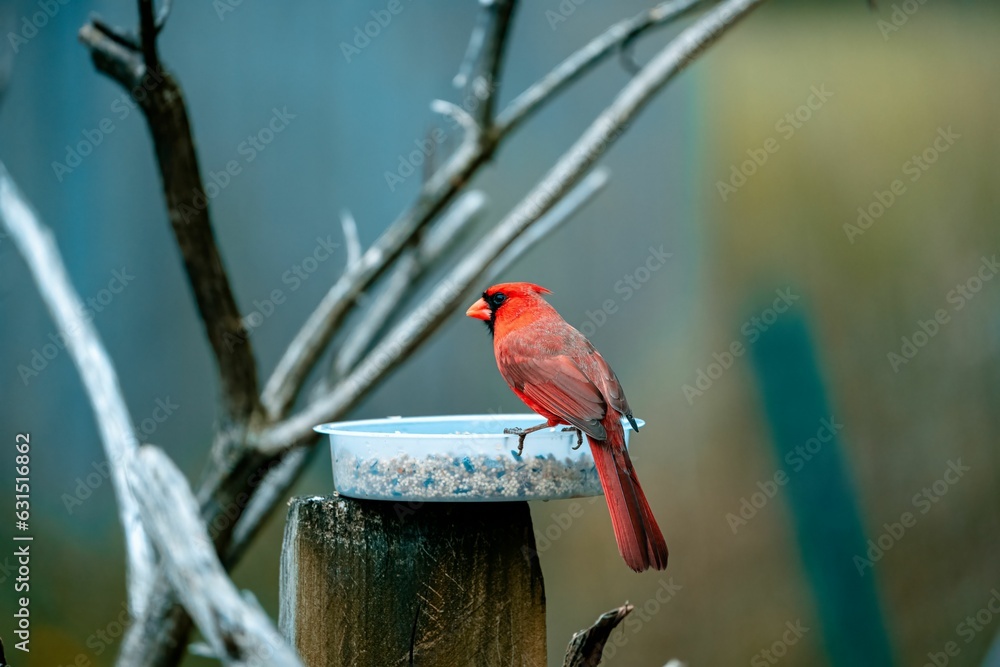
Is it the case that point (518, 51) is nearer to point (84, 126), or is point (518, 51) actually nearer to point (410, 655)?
point (84, 126)

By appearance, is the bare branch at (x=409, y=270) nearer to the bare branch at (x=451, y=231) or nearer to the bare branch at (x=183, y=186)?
the bare branch at (x=451, y=231)

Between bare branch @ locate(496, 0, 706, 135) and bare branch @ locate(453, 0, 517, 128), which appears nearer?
bare branch @ locate(453, 0, 517, 128)

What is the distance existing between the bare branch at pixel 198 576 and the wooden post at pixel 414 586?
0.05 meters

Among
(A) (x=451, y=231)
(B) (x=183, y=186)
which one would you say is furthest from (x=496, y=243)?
(B) (x=183, y=186)

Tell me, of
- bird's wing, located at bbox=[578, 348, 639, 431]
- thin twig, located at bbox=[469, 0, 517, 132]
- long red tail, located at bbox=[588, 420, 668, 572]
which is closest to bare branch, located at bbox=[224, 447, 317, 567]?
thin twig, located at bbox=[469, 0, 517, 132]

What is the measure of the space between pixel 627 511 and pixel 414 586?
0.95 ft

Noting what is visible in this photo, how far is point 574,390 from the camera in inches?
54.7

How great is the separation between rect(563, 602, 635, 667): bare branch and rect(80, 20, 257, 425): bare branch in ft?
3.56

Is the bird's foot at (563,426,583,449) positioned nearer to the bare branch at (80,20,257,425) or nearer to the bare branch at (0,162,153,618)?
the bare branch at (80,20,257,425)

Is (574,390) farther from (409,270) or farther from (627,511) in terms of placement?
(409,270)

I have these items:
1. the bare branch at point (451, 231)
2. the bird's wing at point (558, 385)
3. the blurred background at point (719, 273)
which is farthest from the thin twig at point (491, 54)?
the bird's wing at point (558, 385)

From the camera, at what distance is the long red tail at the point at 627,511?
3.96ft

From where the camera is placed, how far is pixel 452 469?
1191mm

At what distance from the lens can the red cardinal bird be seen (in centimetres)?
123
